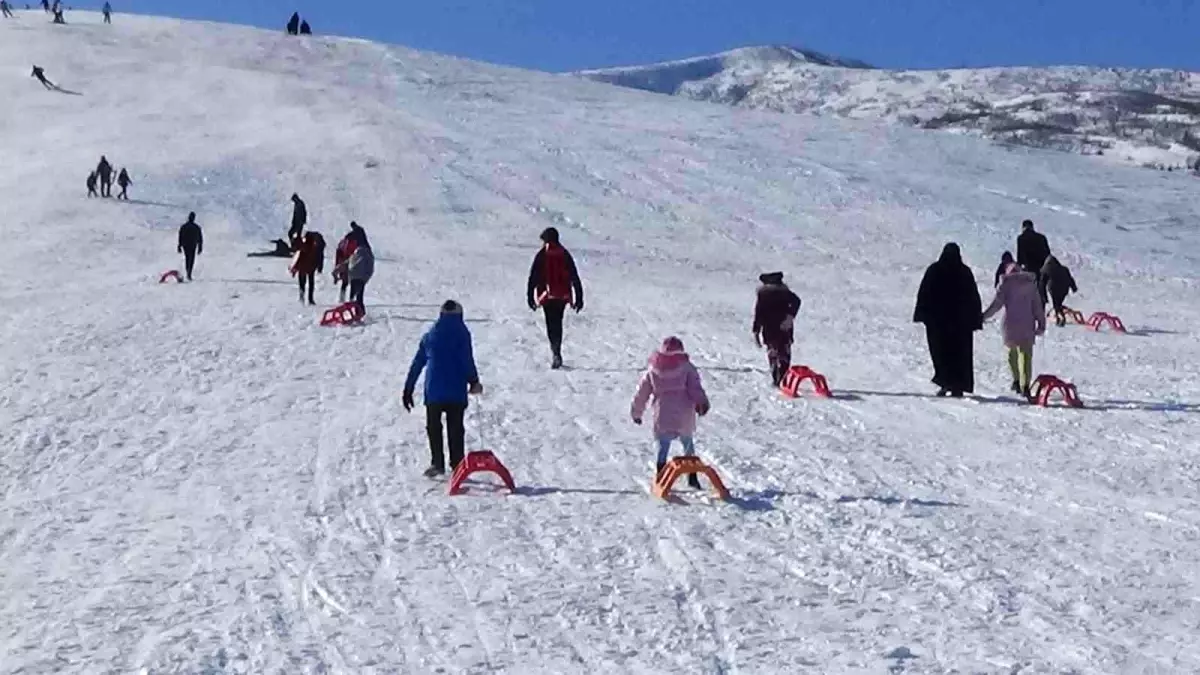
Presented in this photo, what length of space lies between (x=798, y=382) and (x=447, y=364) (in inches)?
209

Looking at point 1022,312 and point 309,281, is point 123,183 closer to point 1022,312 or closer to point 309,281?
point 309,281

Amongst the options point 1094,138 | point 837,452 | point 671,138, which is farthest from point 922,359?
point 1094,138

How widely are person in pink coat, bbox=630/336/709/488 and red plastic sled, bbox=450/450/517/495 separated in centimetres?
102

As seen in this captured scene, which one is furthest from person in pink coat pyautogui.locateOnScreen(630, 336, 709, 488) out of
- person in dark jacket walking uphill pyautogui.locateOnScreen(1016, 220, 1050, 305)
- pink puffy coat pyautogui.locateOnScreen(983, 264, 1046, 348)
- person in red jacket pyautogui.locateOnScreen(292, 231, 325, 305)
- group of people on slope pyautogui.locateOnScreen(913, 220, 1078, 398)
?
person in red jacket pyautogui.locateOnScreen(292, 231, 325, 305)

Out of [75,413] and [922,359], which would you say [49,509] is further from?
[922,359]

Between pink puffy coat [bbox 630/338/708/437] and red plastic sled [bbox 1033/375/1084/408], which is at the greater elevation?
pink puffy coat [bbox 630/338/708/437]

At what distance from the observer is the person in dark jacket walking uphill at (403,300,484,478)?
11062mm

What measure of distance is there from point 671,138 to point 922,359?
103ft

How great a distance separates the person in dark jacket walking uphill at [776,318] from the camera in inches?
600

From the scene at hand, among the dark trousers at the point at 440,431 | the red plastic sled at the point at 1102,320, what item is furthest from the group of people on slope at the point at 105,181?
the dark trousers at the point at 440,431

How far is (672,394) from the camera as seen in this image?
10516mm

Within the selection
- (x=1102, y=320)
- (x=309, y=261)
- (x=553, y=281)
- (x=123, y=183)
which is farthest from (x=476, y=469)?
(x=123, y=183)

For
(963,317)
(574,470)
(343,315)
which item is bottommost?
(574,470)

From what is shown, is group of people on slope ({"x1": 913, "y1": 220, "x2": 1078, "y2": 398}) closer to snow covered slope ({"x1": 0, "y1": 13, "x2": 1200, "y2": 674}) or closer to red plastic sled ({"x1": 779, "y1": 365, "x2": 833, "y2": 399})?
snow covered slope ({"x1": 0, "y1": 13, "x2": 1200, "y2": 674})
